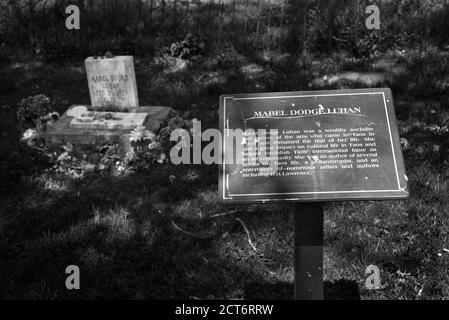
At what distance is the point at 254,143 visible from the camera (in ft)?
11.4

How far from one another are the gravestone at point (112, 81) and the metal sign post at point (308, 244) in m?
3.27

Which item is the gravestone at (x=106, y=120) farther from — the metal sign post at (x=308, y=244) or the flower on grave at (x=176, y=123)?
the metal sign post at (x=308, y=244)

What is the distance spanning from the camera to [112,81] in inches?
245

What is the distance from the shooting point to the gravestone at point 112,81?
6.13 meters

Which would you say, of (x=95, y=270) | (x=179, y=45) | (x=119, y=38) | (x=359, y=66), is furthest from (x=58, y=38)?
(x=95, y=270)

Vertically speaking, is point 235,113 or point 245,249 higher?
point 235,113

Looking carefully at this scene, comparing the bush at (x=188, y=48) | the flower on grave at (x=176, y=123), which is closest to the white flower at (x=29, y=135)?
the flower on grave at (x=176, y=123)

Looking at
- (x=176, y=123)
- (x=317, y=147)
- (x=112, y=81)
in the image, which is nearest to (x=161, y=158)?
(x=176, y=123)

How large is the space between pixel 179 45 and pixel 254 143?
481 centimetres

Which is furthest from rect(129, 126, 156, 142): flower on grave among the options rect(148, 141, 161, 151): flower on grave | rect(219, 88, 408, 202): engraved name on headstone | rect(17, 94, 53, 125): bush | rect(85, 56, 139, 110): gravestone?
rect(219, 88, 408, 202): engraved name on headstone

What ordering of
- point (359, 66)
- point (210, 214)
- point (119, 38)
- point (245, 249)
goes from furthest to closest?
point (119, 38), point (359, 66), point (210, 214), point (245, 249)

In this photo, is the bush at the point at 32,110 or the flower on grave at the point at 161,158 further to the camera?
the bush at the point at 32,110

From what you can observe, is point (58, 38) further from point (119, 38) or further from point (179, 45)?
point (179, 45)

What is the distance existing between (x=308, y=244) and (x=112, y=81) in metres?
3.50
